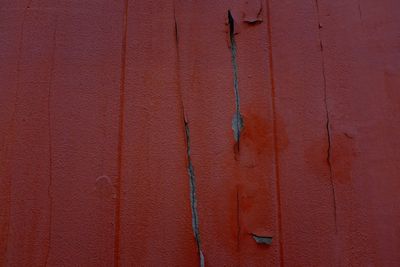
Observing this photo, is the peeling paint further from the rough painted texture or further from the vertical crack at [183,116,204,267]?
the vertical crack at [183,116,204,267]

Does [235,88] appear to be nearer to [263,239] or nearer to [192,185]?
[192,185]

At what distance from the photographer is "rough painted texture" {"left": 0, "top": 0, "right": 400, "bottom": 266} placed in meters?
0.89

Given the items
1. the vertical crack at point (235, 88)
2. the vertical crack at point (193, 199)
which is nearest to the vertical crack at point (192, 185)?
the vertical crack at point (193, 199)

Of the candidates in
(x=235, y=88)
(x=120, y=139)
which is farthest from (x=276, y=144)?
(x=120, y=139)

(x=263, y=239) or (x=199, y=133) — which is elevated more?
(x=199, y=133)

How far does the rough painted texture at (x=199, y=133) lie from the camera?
892 mm

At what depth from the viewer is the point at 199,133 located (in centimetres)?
95

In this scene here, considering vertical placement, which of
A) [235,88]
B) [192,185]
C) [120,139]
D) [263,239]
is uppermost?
[235,88]

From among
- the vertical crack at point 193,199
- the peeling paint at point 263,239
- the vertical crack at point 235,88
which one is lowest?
the peeling paint at point 263,239

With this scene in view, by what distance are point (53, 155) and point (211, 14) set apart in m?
0.54

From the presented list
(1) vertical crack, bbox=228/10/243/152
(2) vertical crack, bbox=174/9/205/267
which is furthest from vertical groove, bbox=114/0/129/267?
(1) vertical crack, bbox=228/10/243/152

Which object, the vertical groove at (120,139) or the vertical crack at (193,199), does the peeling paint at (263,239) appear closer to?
the vertical crack at (193,199)

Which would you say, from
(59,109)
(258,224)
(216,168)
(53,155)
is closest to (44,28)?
(59,109)

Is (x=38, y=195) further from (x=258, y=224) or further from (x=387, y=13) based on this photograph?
(x=387, y=13)
